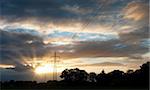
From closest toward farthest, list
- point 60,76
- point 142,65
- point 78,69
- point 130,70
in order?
point 142,65, point 130,70, point 60,76, point 78,69

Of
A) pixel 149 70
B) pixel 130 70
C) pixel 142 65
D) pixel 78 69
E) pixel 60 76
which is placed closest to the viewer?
pixel 149 70

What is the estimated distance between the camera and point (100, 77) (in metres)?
172

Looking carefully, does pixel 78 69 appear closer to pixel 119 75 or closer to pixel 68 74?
pixel 68 74

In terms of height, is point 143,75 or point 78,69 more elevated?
point 78,69

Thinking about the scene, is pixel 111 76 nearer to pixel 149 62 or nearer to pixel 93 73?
pixel 93 73

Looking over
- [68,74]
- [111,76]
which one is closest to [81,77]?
[68,74]

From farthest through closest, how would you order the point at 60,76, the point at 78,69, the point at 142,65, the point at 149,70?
the point at 78,69 → the point at 60,76 → the point at 142,65 → the point at 149,70

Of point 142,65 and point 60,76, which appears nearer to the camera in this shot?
point 142,65

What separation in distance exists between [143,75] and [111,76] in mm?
44858

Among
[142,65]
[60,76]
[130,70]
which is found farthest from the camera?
[60,76]

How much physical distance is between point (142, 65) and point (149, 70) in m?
17.4

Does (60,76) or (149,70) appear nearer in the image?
(149,70)

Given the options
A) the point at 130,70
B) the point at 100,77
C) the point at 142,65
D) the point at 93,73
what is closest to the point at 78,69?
the point at 93,73

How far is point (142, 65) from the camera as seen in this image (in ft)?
440
